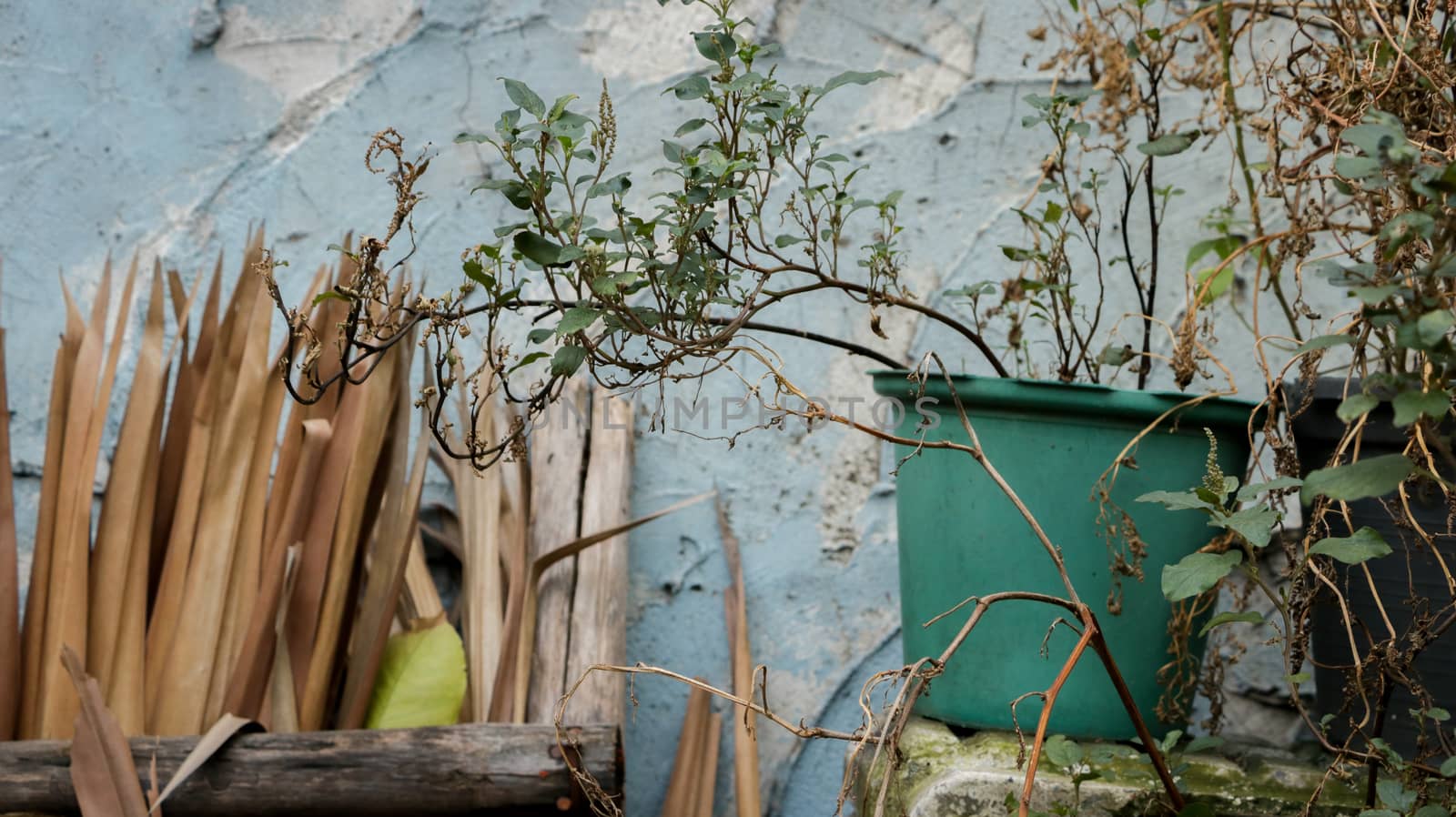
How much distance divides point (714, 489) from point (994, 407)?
22.2 inches

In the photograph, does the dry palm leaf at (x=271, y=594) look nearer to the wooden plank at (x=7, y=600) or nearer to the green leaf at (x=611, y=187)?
the wooden plank at (x=7, y=600)

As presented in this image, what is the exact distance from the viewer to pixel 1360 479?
80cm

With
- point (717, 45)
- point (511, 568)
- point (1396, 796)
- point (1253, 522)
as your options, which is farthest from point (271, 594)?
point (1396, 796)

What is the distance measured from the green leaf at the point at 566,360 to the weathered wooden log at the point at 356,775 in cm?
42

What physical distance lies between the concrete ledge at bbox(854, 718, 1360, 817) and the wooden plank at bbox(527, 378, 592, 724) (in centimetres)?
44

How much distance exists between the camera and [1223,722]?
4.98ft

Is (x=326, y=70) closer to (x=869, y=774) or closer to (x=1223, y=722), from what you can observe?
(x=869, y=774)

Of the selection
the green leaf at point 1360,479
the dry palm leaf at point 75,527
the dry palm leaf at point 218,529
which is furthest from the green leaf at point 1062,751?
the dry palm leaf at point 75,527

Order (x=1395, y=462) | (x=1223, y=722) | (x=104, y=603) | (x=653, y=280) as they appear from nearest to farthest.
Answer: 1. (x=1395, y=462)
2. (x=653, y=280)
3. (x=104, y=603)
4. (x=1223, y=722)

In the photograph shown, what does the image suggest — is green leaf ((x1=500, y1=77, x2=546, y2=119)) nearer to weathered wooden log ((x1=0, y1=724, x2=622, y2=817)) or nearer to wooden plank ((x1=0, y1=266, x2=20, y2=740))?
weathered wooden log ((x1=0, y1=724, x2=622, y2=817))

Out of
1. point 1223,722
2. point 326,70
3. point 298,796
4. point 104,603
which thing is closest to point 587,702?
point 298,796

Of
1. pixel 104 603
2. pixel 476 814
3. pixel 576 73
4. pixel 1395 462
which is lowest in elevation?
pixel 476 814

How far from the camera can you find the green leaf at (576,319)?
96cm

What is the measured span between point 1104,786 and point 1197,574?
28 cm
